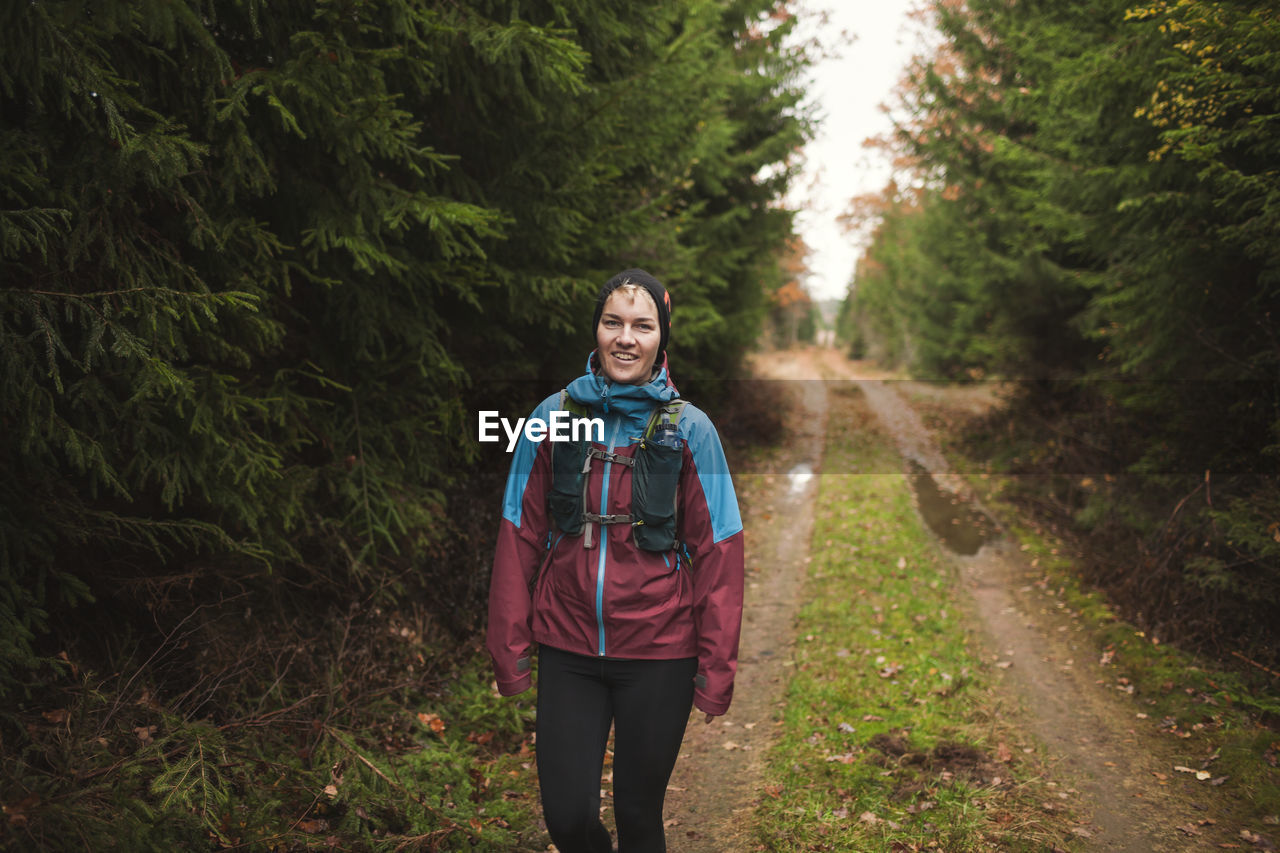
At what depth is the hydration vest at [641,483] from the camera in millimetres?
2861

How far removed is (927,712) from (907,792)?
119cm

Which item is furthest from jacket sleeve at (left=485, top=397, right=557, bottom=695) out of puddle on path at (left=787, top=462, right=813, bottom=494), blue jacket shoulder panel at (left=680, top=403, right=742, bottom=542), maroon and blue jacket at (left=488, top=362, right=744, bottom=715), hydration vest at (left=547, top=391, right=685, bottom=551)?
puddle on path at (left=787, top=462, right=813, bottom=494)

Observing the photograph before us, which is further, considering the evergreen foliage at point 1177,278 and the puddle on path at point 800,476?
the puddle on path at point 800,476

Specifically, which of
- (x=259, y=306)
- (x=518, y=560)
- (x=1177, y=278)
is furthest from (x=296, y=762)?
(x=1177, y=278)

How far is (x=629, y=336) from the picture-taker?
9.70 ft

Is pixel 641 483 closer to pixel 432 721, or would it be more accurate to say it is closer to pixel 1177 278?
pixel 432 721

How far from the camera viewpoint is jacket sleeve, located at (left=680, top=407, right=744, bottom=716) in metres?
2.89

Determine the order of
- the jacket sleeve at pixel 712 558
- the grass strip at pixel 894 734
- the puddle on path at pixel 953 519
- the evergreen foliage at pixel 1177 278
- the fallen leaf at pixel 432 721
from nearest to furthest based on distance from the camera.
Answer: the jacket sleeve at pixel 712 558, the grass strip at pixel 894 734, the fallen leaf at pixel 432 721, the evergreen foliage at pixel 1177 278, the puddle on path at pixel 953 519

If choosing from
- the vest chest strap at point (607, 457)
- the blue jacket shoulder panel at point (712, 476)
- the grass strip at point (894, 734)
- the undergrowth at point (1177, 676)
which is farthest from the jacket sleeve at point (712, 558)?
the undergrowth at point (1177, 676)

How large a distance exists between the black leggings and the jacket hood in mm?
1007

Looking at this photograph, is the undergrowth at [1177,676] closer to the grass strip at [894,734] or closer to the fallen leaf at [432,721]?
the grass strip at [894,734]

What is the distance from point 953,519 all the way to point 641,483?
1065 centimetres

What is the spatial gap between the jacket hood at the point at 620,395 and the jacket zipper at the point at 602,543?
71 millimetres

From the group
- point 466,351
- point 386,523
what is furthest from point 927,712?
point 466,351
